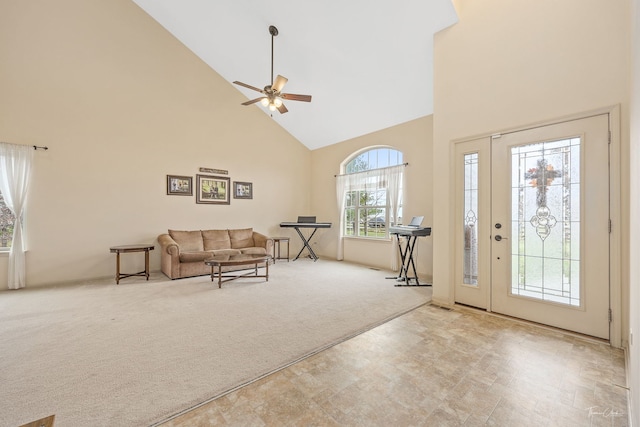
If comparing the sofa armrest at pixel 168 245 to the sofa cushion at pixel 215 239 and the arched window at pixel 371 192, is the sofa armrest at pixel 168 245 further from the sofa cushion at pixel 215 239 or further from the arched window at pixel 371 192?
the arched window at pixel 371 192

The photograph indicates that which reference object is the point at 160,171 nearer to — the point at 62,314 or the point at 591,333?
the point at 62,314

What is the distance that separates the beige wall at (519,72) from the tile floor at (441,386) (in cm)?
79

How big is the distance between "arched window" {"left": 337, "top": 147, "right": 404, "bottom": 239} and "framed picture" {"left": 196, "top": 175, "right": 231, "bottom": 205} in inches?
107

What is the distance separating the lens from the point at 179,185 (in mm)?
5355

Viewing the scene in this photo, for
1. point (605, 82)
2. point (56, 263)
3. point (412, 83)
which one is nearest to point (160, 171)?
point (56, 263)

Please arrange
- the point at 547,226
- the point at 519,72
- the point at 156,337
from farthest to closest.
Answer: the point at 519,72 → the point at 547,226 → the point at 156,337

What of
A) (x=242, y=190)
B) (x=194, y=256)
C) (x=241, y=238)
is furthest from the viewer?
(x=242, y=190)

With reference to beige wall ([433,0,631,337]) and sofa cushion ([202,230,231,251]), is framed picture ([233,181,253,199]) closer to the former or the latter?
sofa cushion ([202,230,231,251])

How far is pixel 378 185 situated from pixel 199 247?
4025mm

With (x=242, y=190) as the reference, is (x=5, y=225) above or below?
below

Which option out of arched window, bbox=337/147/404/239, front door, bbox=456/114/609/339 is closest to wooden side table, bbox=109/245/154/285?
arched window, bbox=337/147/404/239

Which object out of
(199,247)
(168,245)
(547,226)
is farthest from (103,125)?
(547,226)

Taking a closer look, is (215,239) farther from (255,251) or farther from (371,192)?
(371,192)

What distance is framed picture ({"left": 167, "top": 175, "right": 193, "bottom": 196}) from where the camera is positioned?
17.2ft
